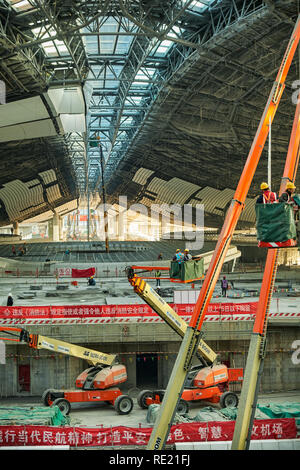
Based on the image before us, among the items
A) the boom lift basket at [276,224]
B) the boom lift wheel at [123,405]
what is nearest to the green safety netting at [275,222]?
the boom lift basket at [276,224]

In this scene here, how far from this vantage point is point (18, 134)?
41812 mm

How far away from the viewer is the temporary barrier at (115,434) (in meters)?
14.6

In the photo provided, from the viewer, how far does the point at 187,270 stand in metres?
11.3

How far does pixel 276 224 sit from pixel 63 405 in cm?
1430

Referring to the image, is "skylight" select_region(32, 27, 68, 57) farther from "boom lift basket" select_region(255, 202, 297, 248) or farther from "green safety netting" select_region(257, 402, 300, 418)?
"boom lift basket" select_region(255, 202, 297, 248)

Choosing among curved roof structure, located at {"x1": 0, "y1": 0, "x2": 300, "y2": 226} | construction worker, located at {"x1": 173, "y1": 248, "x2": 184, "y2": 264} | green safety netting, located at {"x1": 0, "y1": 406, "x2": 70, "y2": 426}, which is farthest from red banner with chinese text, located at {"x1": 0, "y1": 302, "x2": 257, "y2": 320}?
curved roof structure, located at {"x1": 0, "y1": 0, "x2": 300, "y2": 226}

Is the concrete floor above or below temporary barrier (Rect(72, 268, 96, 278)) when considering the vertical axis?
below

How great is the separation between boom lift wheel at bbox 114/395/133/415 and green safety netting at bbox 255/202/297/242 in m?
13.6

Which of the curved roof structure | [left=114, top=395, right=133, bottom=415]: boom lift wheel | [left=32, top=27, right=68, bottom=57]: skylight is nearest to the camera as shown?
[left=114, top=395, right=133, bottom=415]: boom lift wheel

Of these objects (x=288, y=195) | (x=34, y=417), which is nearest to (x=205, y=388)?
(x=34, y=417)

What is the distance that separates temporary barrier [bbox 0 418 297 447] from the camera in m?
14.6

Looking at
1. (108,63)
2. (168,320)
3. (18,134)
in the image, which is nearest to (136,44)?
(108,63)

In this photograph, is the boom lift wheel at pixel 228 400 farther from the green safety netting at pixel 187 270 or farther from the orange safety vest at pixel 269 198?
the orange safety vest at pixel 269 198

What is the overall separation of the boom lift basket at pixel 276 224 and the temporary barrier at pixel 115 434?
9167mm
